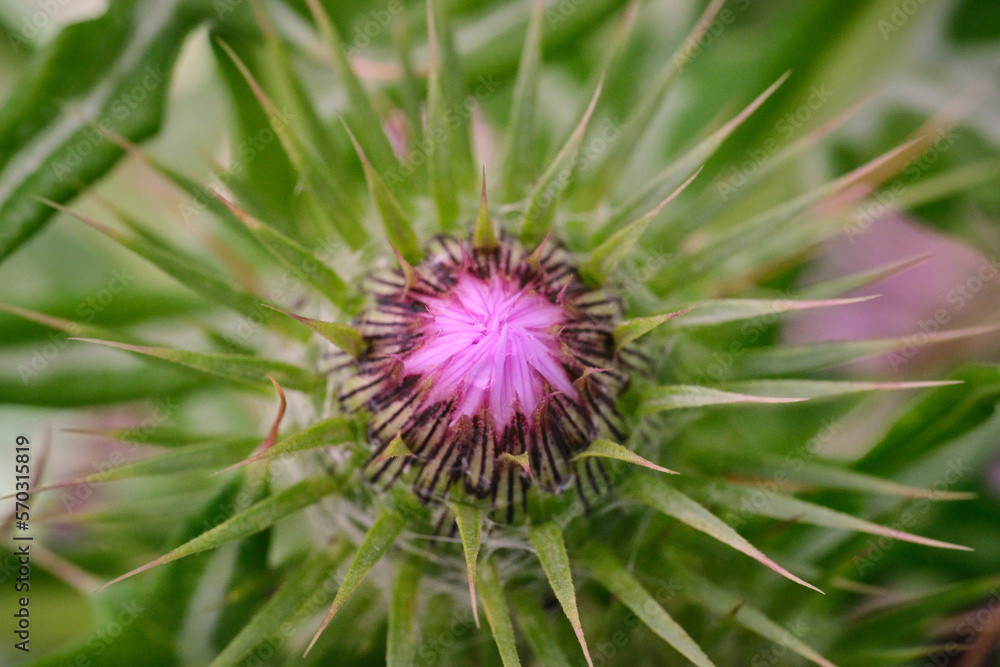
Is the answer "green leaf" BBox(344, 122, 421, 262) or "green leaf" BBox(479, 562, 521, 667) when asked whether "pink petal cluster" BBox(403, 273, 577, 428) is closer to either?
"green leaf" BBox(344, 122, 421, 262)

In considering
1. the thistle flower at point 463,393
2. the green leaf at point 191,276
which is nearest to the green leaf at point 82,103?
the thistle flower at point 463,393

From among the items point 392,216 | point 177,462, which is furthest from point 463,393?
point 177,462

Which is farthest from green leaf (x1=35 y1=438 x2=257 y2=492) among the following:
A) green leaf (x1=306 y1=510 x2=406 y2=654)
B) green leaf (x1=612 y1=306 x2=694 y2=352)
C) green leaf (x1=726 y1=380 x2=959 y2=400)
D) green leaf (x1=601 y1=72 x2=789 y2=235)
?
green leaf (x1=726 y1=380 x2=959 y2=400)

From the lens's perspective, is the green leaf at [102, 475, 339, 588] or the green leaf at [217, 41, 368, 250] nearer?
the green leaf at [102, 475, 339, 588]

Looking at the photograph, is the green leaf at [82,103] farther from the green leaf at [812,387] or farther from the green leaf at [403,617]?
the green leaf at [812,387]

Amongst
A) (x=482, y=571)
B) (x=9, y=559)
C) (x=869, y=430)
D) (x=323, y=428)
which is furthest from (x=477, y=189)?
(x=869, y=430)

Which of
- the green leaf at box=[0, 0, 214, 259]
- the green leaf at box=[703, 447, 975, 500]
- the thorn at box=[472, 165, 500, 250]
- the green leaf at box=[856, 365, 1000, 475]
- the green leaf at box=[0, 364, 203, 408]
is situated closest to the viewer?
the thorn at box=[472, 165, 500, 250]
